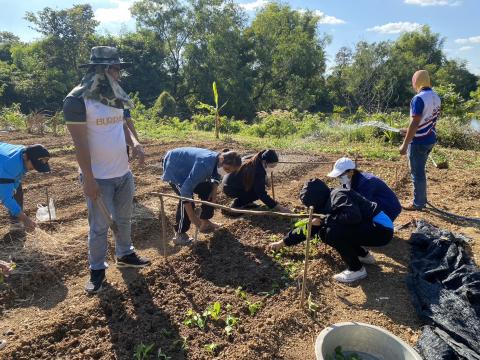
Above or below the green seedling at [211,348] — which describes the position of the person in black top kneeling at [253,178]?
above

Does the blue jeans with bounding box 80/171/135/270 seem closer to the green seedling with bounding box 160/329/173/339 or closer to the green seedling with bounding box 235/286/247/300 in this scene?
the green seedling with bounding box 160/329/173/339

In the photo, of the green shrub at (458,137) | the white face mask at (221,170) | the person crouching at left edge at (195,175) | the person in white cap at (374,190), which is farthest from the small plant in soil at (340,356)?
the green shrub at (458,137)

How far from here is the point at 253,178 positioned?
3.97m

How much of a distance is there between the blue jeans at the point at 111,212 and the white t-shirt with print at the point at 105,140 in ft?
0.31

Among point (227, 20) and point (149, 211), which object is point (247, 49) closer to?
point (227, 20)

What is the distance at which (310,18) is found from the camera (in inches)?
1205

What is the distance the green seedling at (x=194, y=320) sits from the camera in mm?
2650

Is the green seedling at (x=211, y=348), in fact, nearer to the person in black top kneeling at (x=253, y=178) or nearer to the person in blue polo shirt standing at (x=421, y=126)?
the person in black top kneeling at (x=253, y=178)

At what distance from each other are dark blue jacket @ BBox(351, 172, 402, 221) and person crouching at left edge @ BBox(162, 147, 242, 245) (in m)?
1.11

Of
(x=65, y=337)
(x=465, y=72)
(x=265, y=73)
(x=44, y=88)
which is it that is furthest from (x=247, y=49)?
(x=65, y=337)

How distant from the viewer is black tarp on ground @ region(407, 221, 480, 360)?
2.31 m

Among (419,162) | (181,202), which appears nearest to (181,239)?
(181,202)

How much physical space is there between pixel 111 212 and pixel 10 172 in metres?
1.29

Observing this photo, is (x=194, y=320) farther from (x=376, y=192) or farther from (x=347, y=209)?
(x=376, y=192)
